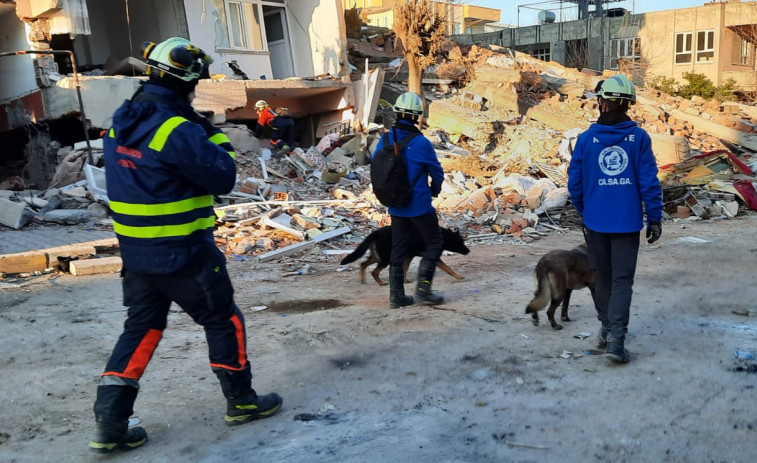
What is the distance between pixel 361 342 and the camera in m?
4.66

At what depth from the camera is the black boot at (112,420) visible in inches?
117

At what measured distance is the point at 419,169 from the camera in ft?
17.7

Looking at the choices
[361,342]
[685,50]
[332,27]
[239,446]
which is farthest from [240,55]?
[685,50]

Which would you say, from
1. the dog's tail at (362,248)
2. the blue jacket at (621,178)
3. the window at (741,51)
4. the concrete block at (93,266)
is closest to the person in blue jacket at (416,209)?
the dog's tail at (362,248)

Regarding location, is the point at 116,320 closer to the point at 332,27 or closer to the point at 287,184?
the point at 287,184

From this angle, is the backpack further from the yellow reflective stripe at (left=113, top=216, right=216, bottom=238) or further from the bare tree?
the bare tree

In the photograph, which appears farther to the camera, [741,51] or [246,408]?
[741,51]

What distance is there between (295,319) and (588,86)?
61.0 ft

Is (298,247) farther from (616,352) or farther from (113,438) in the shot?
(113,438)

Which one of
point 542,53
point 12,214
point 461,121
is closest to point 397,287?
point 12,214

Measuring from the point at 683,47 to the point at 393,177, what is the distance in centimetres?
3326

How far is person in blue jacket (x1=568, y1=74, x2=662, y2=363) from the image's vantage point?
12.8ft

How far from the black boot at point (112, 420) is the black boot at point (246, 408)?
0.47 meters

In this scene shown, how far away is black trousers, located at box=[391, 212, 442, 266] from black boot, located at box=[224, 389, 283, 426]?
2529 millimetres
